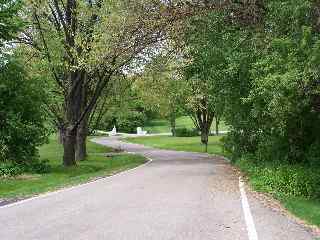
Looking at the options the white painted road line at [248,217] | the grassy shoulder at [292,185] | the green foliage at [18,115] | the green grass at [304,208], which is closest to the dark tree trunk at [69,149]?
the green foliage at [18,115]

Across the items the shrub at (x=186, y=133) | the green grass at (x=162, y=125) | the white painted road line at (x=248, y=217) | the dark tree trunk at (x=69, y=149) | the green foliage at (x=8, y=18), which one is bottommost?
the white painted road line at (x=248, y=217)

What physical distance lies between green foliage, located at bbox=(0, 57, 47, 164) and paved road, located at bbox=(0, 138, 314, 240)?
344 inches

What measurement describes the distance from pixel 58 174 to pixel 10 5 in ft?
24.5

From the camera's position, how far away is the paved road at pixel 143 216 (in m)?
9.62

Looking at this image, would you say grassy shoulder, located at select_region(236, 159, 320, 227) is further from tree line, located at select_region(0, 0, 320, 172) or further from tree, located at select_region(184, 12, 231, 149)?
tree, located at select_region(184, 12, 231, 149)

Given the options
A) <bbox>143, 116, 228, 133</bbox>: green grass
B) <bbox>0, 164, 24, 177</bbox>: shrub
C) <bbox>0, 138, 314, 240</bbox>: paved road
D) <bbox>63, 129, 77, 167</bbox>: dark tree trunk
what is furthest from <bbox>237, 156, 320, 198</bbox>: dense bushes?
<bbox>143, 116, 228, 133</bbox>: green grass

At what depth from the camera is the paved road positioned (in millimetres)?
9625

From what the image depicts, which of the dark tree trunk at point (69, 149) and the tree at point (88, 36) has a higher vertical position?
the tree at point (88, 36)

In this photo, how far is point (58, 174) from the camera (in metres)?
25.4

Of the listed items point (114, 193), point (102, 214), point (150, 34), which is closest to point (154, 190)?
point (114, 193)

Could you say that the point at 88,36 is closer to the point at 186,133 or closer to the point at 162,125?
the point at 186,133

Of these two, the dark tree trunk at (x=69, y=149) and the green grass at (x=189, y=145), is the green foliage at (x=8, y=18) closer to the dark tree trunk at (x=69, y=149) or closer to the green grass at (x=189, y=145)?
the dark tree trunk at (x=69, y=149)

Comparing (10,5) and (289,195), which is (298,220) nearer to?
(289,195)

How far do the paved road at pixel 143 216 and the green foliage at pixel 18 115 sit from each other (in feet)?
28.7
